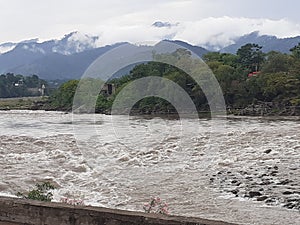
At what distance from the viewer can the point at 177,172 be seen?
397 inches

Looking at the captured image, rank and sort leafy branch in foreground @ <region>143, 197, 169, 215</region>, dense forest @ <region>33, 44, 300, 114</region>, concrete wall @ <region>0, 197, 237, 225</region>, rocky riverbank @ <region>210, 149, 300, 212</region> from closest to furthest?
1. concrete wall @ <region>0, 197, 237, 225</region>
2. leafy branch in foreground @ <region>143, 197, 169, 215</region>
3. rocky riverbank @ <region>210, 149, 300, 212</region>
4. dense forest @ <region>33, 44, 300, 114</region>

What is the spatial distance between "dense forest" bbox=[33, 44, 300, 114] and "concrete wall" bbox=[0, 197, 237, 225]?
87.7ft

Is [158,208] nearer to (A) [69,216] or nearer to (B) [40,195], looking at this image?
(B) [40,195]

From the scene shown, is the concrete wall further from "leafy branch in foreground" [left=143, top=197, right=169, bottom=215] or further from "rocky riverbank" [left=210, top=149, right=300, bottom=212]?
"rocky riverbank" [left=210, top=149, right=300, bottom=212]

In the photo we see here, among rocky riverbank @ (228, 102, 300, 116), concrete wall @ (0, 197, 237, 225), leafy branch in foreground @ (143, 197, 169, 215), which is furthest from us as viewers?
rocky riverbank @ (228, 102, 300, 116)

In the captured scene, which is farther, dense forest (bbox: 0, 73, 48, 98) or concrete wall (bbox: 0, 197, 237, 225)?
dense forest (bbox: 0, 73, 48, 98)

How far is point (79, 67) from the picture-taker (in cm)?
15062

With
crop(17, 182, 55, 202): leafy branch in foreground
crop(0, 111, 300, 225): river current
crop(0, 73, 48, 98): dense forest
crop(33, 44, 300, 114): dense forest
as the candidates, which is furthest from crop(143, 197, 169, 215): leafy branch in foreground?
crop(0, 73, 48, 98): dense forest

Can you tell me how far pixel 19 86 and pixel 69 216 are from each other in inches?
3054

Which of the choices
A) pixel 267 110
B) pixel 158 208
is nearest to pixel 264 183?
pixel 158 208

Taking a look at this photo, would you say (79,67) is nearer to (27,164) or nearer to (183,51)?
(183,51)

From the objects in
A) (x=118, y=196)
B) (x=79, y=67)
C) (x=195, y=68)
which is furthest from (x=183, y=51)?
(x=79, y=67)

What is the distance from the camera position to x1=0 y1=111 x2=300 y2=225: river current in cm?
727

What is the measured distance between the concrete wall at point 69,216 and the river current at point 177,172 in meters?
3.78
